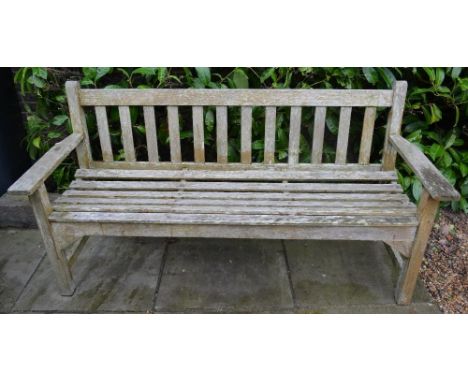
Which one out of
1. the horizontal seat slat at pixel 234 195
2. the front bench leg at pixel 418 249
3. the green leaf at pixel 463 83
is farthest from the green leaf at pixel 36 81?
the green leaf at pixel 463 83

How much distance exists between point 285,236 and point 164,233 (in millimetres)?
698

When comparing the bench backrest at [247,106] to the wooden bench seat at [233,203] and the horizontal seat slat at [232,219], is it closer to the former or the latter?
the wooden bench seat at [233,203]

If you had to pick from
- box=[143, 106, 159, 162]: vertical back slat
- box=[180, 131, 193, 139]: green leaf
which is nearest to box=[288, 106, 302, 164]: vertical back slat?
box=[180, 131, 193, 139]: green leaf

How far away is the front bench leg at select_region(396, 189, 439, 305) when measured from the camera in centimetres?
200

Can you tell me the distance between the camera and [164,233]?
7.14 ft

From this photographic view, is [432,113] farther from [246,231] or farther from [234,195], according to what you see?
[246,231]

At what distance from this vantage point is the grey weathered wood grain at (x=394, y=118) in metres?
2.42

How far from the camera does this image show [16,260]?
8.97 ft

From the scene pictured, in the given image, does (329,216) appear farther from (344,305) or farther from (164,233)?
(164,233)

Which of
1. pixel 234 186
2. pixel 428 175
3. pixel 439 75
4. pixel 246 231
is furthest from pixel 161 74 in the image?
pixel 439 75

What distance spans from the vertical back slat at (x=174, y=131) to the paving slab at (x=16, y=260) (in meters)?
1.24

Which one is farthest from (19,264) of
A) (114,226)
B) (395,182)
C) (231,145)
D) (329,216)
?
(395,182)

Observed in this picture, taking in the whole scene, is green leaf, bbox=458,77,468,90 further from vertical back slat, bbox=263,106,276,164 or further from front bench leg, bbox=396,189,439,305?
vertical back slat, bbox=263,106,276,164

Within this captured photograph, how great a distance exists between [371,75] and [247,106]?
94 centimetres
